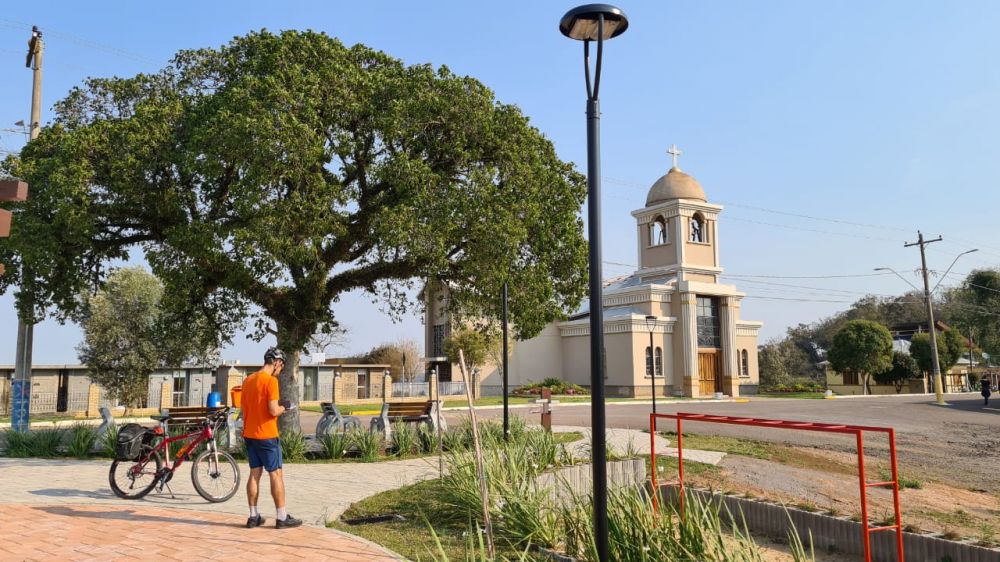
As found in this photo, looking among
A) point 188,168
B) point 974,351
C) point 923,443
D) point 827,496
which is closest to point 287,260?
point 188,168

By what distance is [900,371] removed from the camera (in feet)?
197

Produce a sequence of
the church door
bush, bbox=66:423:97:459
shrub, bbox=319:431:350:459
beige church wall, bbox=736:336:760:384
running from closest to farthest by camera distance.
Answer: shrub, bbox=319:431:350:459
bush, bbox=66:423:97:459
the church door
beige church wall, bbox=736:336:760:384

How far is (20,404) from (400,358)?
141ft

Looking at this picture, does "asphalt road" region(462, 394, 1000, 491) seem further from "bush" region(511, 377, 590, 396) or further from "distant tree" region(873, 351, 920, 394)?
"distant tree" region(873, 351, 920, 394)

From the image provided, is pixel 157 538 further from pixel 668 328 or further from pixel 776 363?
pixel 776 363

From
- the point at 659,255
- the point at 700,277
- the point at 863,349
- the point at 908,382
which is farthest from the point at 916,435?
the point at 908,382

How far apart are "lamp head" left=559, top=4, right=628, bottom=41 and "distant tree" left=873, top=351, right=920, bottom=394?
6166 cm

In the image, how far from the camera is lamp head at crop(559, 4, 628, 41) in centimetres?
583

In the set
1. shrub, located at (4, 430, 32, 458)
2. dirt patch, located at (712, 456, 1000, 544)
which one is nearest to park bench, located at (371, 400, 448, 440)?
dirt patch, located at (712, 456, 1000, 544)

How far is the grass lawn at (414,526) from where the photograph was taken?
22.7ft

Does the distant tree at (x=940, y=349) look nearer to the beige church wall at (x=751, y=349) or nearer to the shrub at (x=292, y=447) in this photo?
the beige church wall at (x=751, y=349)

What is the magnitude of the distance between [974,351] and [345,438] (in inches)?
3144

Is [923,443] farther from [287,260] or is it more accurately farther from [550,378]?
[550,378]

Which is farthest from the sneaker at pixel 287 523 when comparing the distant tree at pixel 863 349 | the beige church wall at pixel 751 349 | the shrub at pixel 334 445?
the distant tree at pixel 863 349
